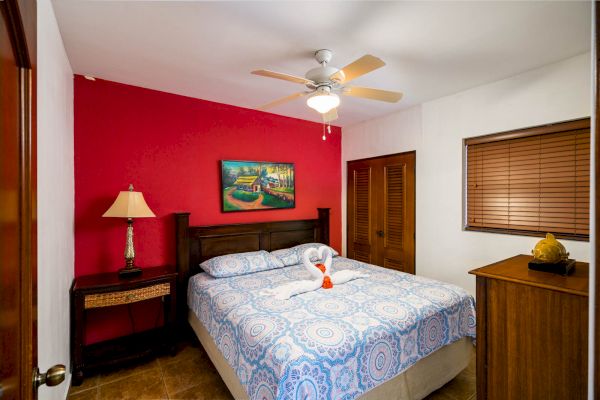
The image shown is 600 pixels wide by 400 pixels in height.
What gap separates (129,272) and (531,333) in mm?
2807

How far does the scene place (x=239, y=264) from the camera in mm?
2820

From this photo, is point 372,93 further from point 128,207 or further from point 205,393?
point 205,393

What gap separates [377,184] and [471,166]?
1.18 meters

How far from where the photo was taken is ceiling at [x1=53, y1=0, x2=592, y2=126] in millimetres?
1645

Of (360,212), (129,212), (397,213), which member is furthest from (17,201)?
(360,212)

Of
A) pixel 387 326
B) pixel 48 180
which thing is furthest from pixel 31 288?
pixel 387 326

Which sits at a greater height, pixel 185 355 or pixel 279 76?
pixel 279 76

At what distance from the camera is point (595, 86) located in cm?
74

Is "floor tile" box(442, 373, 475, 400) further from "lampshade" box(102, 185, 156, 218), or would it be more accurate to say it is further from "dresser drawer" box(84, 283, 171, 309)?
"lampshade" box(102, 185, 156, 218)

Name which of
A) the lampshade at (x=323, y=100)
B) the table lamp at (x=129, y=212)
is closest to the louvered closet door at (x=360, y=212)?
the lampshade at (x=323, y=100)

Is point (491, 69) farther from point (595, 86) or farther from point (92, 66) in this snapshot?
point (92, 66)

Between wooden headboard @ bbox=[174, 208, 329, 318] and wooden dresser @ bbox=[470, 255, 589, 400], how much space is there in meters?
2.39

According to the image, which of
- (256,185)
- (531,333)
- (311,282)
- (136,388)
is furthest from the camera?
(256,185)

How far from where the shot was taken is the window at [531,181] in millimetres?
2211
